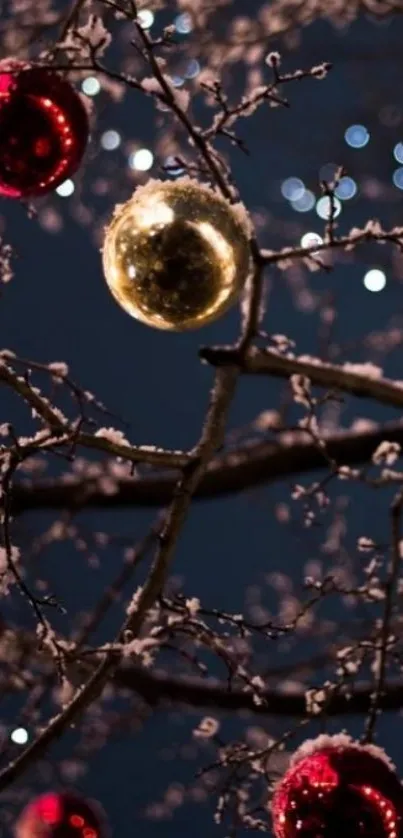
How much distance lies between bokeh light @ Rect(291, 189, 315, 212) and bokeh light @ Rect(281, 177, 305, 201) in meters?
0.02

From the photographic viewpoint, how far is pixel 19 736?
2.95 meters

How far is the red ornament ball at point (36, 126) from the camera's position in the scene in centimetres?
207

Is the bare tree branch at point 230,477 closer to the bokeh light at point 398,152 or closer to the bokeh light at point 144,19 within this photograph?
the bokeh light at point 144,19

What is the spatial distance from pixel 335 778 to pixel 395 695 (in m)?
1.28

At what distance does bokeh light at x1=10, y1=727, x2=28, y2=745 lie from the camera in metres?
2.88

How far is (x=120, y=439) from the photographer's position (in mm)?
2182

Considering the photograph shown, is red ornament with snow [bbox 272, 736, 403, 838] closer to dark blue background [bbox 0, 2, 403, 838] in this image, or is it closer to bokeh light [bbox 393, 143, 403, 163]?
bokeh light [bbox 393, 143, 403, 163]

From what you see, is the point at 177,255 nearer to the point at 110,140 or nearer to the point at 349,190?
the point at 110,140

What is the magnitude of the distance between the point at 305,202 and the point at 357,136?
685 mm

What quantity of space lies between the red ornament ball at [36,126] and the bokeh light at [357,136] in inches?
189

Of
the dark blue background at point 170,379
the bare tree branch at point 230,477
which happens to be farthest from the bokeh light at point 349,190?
the bare tree branch at point 230,477

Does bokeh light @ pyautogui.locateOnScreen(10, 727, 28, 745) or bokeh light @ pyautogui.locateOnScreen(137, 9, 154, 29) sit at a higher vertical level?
bokeh light @ pyautogui.locateOnScreen(137, 9, 154, 29)

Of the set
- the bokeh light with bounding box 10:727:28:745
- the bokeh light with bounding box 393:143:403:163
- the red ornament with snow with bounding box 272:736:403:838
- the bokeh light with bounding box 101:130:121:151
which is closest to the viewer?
the red ornament with snow with bounding box 272:736:403:838

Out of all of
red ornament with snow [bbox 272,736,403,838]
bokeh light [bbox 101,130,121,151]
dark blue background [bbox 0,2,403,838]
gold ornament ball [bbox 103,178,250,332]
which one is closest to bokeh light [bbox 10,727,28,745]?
red ornament with snow [bbox 272,736,403,838]
